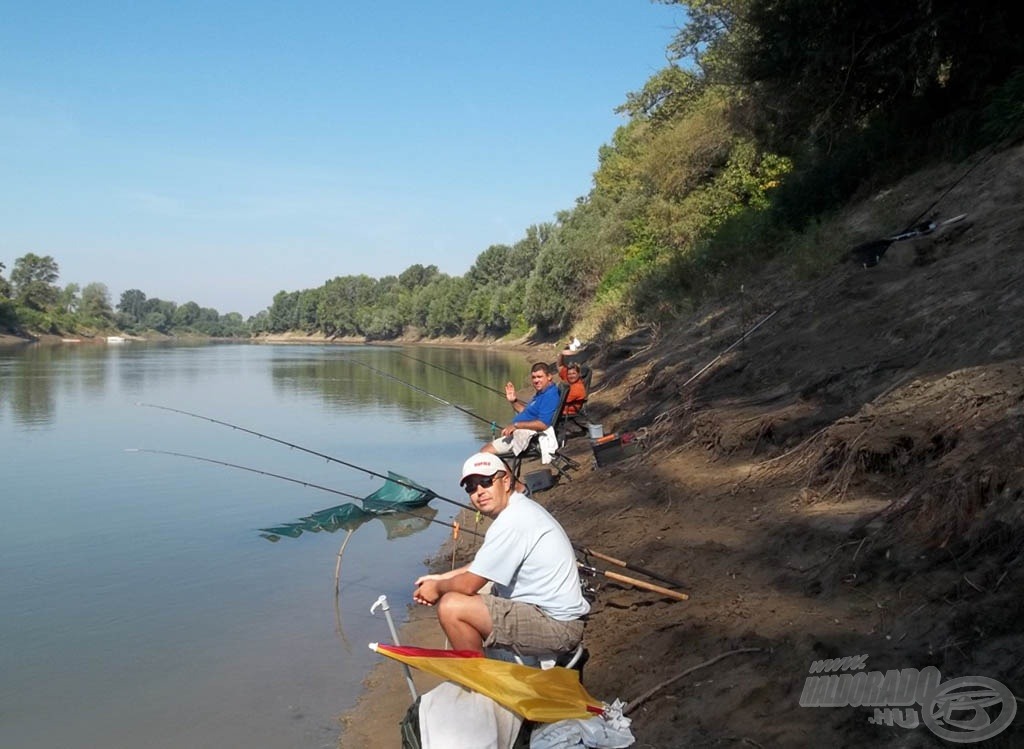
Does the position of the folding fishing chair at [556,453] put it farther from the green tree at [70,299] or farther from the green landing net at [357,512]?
the green tree at [70,299]

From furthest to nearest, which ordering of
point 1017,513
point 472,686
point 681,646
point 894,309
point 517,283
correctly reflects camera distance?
point 517,283 < point 894,309 < point 681,646 < point 1017,513 < point 472,686

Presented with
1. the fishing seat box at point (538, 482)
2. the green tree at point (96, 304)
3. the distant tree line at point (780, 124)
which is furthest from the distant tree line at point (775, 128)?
the green tree at point (96, 304)

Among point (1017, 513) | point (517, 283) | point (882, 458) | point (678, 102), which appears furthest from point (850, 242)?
point (517, 283)

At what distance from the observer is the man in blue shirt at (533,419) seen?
31.1 ft

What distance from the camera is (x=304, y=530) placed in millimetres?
10156

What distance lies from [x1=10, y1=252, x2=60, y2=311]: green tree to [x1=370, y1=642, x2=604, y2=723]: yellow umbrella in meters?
115

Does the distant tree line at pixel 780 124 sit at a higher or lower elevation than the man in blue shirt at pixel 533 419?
higher

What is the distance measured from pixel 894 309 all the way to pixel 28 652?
8.52m

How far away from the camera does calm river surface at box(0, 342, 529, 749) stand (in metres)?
5.52

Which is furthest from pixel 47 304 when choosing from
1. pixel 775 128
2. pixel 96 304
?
pixel 775 128

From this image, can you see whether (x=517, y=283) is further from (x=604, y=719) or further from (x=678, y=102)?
(x=604, y=719)

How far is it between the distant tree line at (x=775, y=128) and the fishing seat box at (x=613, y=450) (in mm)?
5447

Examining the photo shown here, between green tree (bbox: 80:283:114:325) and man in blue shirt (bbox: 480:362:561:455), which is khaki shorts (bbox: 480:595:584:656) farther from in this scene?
green tree (bbox: 80:283:114:325)

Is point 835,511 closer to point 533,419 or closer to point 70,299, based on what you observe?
point 533,419
